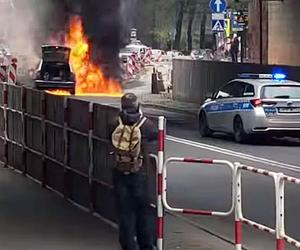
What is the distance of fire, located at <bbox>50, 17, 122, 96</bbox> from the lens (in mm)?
50562

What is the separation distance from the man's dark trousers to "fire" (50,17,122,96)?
3860 centimetres

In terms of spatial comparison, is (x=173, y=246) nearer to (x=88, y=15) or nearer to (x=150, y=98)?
(x=150, y=98)

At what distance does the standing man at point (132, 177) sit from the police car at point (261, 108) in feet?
47.2

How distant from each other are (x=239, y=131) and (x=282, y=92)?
141cm

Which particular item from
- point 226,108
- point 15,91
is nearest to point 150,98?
point 226,108

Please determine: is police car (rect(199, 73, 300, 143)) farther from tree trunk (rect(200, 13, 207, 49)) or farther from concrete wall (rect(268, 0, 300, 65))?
tree trunk (rect(200, 13, 207, 49))

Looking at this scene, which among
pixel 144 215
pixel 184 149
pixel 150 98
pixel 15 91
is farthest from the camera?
pixel 150 98

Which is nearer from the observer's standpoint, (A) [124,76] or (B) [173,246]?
(B) [173,246]

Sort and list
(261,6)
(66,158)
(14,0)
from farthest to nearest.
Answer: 1. (14,0)
2. (261,6)
3. (66,158)

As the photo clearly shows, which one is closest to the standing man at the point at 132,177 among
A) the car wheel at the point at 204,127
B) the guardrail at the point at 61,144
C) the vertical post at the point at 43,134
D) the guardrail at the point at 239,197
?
the guardrail at the point at 239,197

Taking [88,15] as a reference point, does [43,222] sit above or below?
below

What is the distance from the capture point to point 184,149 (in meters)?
23.0

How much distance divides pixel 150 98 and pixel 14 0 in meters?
35.3

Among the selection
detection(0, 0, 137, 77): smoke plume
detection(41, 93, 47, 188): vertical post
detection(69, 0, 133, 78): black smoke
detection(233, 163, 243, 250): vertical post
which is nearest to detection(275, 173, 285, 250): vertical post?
detection(233, 163, 243, 250): vertical post
